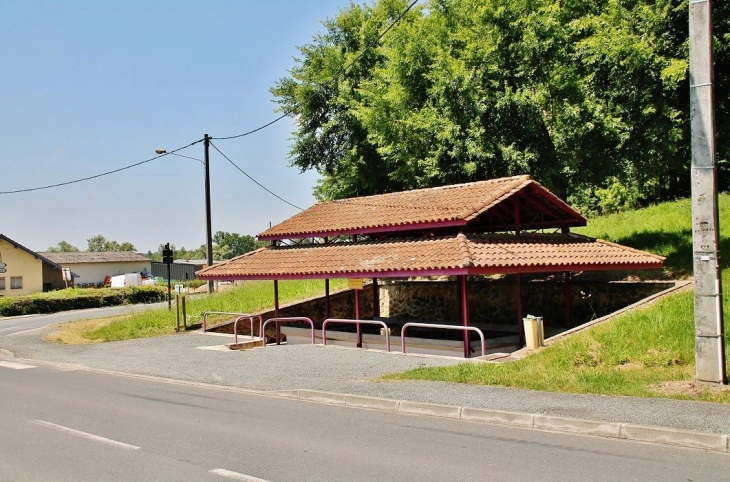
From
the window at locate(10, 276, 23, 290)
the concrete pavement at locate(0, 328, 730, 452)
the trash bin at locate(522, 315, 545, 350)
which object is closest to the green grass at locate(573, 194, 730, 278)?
the trash bin at locate(522, 315, 545, 350)

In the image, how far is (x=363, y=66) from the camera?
36.0 m

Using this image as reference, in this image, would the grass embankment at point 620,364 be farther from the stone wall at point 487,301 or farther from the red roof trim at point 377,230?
the red roof trim at point 377,230

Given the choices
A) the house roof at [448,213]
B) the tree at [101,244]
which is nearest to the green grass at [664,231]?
the house roof at [448,213]

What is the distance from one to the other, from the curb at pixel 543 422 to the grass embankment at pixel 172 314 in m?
15.1

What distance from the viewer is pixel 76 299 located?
4169 cm

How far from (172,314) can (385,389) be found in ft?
58.3

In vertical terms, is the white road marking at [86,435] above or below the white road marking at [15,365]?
above

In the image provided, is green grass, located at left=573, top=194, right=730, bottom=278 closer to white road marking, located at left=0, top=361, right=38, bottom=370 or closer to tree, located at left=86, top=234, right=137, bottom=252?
white road marking, located at left=0, top=361, right=38, bottom=370

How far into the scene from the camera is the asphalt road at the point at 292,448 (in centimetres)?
655

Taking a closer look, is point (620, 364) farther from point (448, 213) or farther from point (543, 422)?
point (448, 213)

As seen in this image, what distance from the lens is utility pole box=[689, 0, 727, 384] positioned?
980cm

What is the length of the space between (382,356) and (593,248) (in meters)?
7.26

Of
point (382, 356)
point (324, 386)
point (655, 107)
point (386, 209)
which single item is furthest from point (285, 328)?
point (655, 107)

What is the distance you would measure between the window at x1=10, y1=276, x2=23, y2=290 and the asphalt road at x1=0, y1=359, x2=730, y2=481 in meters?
51.2
